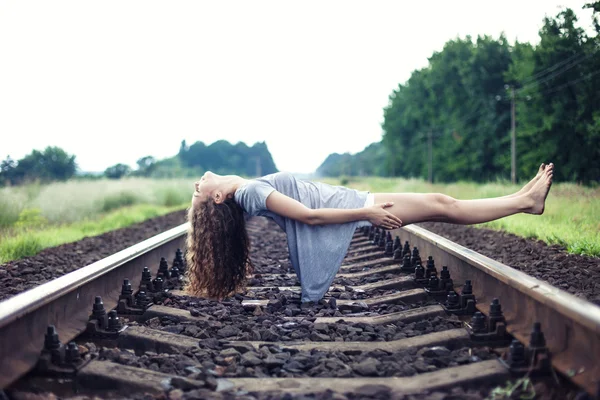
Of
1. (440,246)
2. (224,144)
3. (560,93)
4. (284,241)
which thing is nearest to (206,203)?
(440,246)

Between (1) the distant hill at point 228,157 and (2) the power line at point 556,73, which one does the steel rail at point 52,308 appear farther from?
(1) the distant hill at point 228,157

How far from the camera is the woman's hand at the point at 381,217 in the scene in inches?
153

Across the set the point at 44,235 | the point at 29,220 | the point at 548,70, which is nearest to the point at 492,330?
the point at 44,235

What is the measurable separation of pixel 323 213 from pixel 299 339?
93cm

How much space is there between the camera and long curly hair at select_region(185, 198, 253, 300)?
409 centimetres

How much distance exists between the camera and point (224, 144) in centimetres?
10538

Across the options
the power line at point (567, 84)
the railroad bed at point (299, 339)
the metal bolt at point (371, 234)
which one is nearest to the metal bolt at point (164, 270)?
the railroad bed at point (299, 339)

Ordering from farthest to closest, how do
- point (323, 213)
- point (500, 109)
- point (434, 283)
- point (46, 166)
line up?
point (500, 109) → point (46, 166) → point (434, 283) → point (323, 213)

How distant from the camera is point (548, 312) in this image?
8.70ft

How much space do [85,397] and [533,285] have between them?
1906 millimetres

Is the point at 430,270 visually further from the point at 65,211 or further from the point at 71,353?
the point at 65,211

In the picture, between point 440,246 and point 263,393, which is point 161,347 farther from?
point 440,246

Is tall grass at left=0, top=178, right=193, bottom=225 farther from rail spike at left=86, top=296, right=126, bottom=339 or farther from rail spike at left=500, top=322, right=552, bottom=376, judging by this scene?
rail spike at left=500, top=322, right=552, bottom=376

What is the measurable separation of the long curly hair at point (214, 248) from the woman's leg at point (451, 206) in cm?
94
